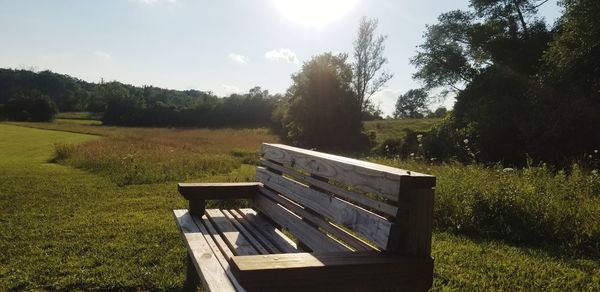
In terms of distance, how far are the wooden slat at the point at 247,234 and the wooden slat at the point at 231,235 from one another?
32 millimetres

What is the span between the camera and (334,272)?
199 cm

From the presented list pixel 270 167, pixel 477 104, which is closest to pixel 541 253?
pixel 270 167

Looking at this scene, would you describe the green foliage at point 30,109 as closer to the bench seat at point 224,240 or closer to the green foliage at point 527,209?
the green foliage at point 527,209

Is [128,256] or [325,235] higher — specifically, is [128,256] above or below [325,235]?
below

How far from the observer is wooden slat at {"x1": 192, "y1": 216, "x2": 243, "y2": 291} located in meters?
2.59

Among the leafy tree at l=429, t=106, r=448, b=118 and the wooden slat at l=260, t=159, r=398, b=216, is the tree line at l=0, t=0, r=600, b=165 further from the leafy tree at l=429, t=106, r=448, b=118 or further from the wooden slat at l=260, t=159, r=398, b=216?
the leafy tree at l=429, t=106, r=448, b=118

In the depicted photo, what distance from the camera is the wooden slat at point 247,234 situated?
11.0ft

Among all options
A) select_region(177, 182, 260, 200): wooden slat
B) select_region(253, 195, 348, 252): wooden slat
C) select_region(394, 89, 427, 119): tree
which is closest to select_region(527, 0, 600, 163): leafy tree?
select_region(177, 182, 260, 200): wooden slat

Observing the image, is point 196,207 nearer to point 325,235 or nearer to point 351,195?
point 325,235

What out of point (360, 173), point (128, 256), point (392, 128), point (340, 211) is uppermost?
point (392, 128)

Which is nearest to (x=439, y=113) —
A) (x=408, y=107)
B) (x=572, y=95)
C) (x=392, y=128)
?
(x=408, y=107)

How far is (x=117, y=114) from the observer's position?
70500 millimetres

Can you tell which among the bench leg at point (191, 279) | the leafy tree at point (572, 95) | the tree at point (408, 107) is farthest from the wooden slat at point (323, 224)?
the tree at point (408, 107)

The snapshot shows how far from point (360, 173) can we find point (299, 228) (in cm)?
104
